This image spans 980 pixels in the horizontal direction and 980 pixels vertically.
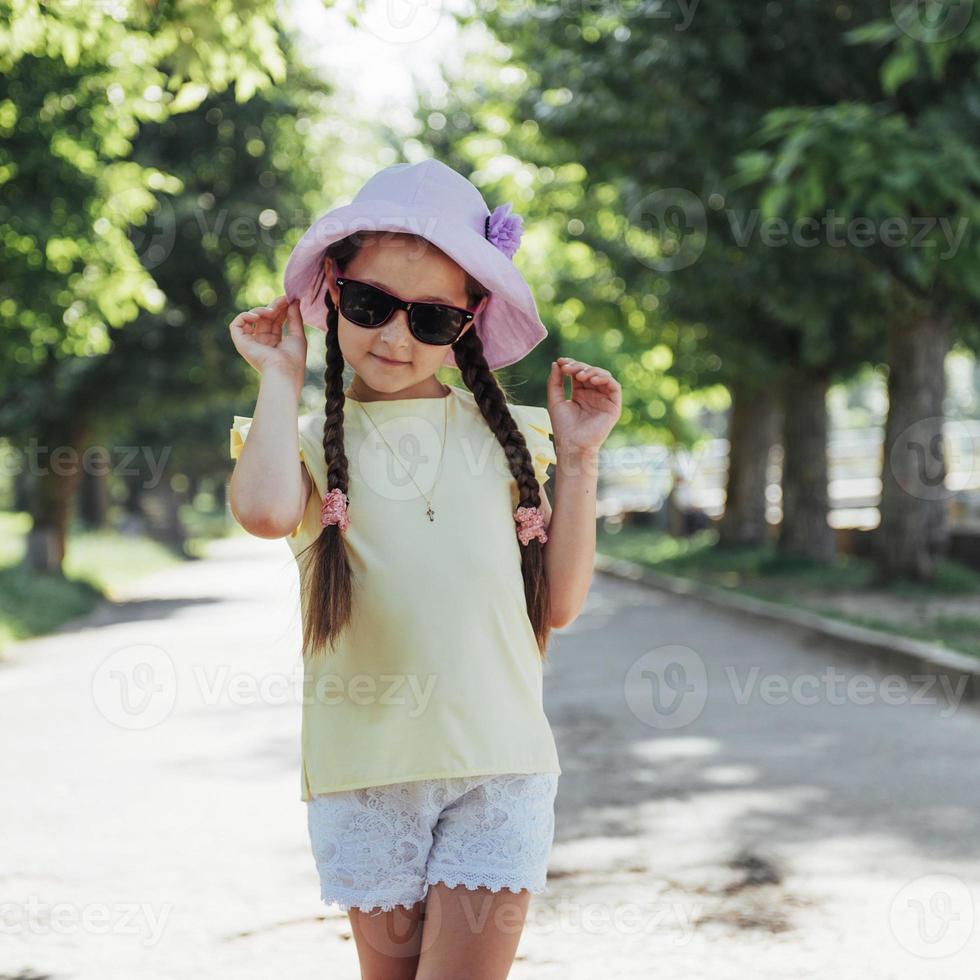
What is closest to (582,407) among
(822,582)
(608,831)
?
(608,831)

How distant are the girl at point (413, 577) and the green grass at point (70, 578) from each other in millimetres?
12424

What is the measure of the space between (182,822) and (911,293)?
10.4 m

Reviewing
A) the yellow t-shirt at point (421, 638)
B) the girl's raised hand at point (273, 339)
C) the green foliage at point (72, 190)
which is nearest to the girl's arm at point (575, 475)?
the yellow t-shirt at point (421, 638)

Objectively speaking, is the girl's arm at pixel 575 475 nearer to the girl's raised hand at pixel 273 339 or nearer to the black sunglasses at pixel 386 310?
the black sunglasses at pixel 386 310

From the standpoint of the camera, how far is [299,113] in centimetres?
2291

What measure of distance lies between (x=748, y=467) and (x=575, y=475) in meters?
22.5

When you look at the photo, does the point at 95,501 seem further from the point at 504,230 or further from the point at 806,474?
the point at 504,230

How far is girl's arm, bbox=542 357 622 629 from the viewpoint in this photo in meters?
2.62

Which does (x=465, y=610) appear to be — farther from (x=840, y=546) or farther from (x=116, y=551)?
(x=116, y=551)

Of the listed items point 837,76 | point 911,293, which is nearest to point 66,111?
point 837,76

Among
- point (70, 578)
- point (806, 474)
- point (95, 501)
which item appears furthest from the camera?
point (95, 501)

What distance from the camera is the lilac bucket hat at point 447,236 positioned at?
248 cm

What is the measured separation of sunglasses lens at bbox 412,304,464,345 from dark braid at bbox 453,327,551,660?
0.16 m

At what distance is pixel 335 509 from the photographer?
2.39 metres
